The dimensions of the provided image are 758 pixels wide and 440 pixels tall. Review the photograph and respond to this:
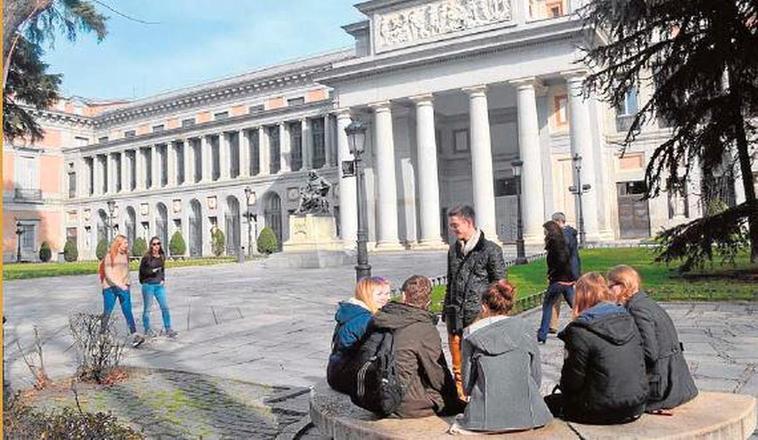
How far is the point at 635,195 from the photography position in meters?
37.8

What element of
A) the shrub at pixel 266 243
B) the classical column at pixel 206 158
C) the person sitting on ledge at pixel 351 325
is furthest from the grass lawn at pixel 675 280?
the classical column at pixel 206 158

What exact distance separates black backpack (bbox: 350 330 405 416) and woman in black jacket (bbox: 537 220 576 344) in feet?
16.1

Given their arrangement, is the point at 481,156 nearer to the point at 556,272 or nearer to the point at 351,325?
the point at 556,272

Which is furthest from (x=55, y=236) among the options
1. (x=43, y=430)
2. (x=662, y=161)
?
(x=43, y=430)

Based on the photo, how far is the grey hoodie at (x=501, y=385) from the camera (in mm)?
3582

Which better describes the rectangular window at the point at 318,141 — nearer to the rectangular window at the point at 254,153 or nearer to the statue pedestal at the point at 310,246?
the rectangular window at the point at 254,153

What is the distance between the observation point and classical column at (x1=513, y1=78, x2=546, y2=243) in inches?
1339

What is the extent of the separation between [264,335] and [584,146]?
26.6 meters

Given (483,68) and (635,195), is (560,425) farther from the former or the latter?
(635,195)

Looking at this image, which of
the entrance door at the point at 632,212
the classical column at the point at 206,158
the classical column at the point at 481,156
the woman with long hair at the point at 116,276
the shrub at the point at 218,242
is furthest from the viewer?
the classical column at the point at 206,158

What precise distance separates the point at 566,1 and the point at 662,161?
25862 mm

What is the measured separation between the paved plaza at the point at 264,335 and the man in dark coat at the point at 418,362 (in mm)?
2217

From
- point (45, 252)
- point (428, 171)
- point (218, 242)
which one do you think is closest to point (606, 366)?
point (428, 171)

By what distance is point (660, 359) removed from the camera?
13.3ft
